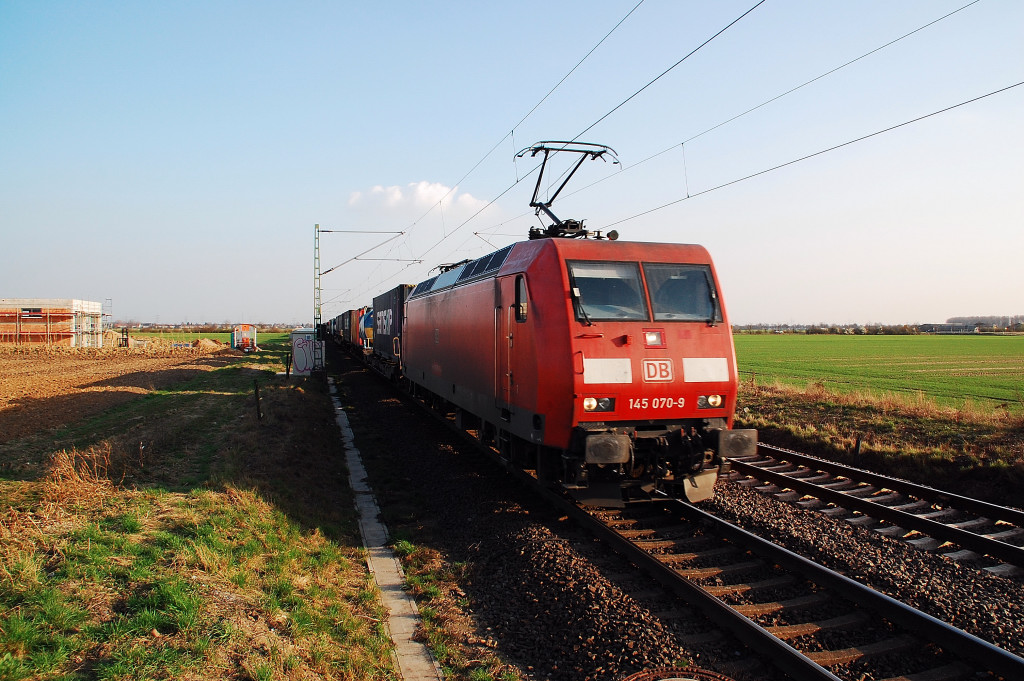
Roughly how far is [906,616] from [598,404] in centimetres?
355

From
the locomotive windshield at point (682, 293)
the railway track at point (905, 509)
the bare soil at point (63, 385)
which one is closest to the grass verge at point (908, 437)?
the railway track at point (905, 509)

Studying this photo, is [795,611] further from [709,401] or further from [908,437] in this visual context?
[908,437]

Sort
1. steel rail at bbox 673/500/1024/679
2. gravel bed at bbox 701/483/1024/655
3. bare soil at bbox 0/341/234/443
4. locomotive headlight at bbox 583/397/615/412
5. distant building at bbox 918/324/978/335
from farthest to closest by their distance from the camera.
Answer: distant building at bbox 918/324/978/335 < bare soil at bbox 0/341/234/443 < locomotive headlight at bbox 583/397/615/412 < gravel bed at bbox 701/483/1024/655 < steel rail at bbox 673/500/1024/679

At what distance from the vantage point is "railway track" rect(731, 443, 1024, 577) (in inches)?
273

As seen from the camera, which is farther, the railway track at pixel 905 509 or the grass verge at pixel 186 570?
the railway track at pixel 905 509

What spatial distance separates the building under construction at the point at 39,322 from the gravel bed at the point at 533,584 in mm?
54849

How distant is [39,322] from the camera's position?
52.6m

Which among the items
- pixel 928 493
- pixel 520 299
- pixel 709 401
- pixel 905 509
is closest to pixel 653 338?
pixel 709 401

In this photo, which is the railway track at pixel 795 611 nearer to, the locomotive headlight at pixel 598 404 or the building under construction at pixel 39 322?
the locomotive headlight at pixel 598 404

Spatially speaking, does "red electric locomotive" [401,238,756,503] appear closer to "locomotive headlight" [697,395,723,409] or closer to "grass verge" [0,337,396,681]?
"locomotive headlight" [697,395,723,409]

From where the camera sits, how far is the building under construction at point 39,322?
52.4m

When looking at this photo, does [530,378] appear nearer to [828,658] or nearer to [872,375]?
[828,658]

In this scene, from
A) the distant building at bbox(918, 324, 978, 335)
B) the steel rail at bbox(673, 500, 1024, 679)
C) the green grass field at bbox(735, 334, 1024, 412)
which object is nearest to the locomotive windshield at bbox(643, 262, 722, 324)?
the steel rail at bbox(673, 500, 1024, 679)

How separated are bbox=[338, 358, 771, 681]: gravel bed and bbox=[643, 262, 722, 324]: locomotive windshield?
10.1 ft
